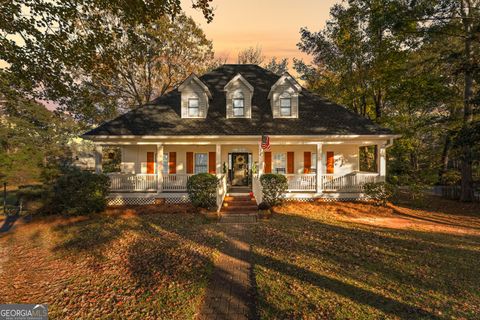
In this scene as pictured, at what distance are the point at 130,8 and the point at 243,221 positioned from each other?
894 centimetres

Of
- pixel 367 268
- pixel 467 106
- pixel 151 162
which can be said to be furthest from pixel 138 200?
pixel 467 106

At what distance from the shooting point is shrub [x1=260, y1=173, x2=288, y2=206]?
11.5 meters

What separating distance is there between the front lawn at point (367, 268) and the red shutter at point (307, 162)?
5350 mm

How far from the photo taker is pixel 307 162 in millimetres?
15562

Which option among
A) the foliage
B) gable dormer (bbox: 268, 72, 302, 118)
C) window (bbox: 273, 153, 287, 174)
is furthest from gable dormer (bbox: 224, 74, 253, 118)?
the foliage

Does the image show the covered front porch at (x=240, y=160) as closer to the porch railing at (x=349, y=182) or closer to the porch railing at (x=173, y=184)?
the porch railing at (x=349, y=182)

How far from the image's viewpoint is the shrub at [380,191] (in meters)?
12.4

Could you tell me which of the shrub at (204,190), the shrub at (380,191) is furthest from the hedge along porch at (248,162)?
the shrub at (204,190)

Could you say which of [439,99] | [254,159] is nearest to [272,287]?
[254,159]

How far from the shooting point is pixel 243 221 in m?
10.0

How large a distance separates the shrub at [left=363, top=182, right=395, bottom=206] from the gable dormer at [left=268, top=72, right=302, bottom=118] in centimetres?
614

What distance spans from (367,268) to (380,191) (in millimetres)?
8352

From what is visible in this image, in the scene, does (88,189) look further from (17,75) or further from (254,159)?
(254,159)

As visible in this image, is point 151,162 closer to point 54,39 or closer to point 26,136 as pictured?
point 54,39
